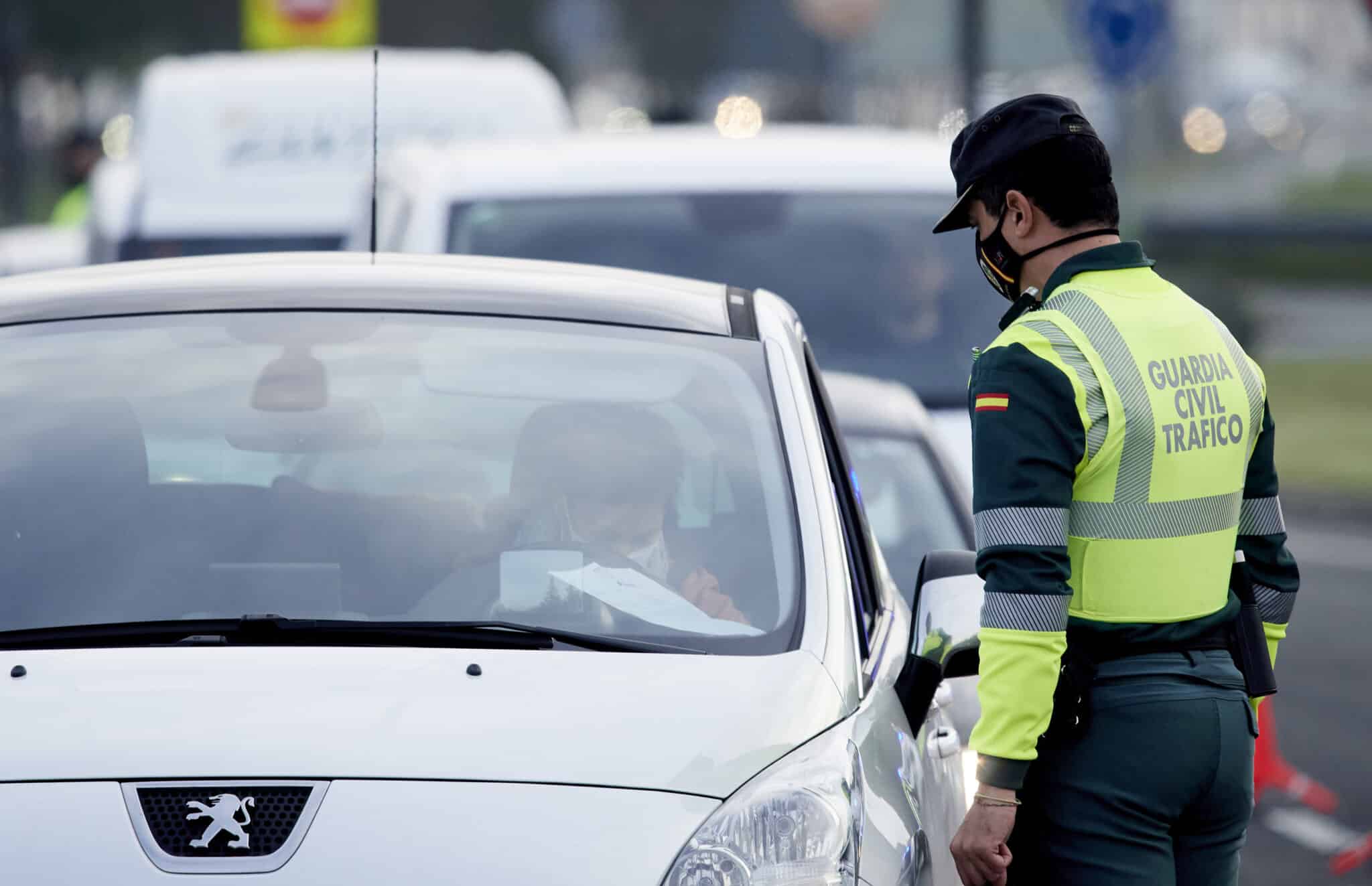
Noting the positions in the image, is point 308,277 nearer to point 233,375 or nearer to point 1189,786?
point 233,375

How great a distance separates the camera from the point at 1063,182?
3.47 meters

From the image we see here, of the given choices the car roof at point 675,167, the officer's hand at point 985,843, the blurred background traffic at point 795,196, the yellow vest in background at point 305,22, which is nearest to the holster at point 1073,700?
the officer's hand at point 985,843

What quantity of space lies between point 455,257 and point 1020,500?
59.0 inches

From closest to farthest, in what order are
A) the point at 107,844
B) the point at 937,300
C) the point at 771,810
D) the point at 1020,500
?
the point at 107,844 → the point at 771,810 → the point at 1020,500 → the point at 937,300

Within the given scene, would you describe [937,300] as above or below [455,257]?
below

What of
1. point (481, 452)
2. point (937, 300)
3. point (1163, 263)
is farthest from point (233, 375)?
point (1163, 263)

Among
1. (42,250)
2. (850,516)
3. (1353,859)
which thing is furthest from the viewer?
(42,250)

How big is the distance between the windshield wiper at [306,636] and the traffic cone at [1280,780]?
13.9ft

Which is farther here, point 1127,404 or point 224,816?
point 1127,404

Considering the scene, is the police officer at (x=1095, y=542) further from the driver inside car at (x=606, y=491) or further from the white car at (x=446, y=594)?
the driver inside car at (x=606, y=491)

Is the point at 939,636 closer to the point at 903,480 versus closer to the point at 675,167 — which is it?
the point at 903,480

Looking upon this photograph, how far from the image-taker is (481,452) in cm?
369

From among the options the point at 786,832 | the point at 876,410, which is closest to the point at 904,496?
the point at 876,410

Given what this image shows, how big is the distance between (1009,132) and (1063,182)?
110mm
